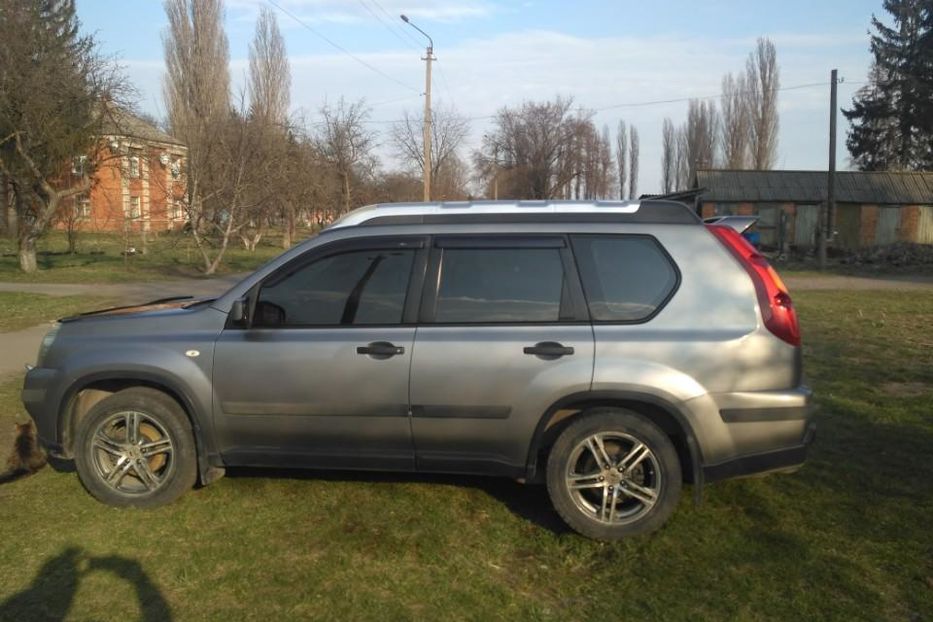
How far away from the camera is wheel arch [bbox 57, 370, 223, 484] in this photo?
14.6 feet

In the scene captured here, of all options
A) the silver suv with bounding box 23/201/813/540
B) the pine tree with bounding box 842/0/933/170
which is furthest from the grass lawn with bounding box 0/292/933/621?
the pine tree with bounding box 842/0/933/170

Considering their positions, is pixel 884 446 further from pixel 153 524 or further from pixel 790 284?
pixel 790 284

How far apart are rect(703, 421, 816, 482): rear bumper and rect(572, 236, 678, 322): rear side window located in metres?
0.90

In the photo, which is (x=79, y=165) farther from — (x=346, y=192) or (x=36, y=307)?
(x=346, y=192)

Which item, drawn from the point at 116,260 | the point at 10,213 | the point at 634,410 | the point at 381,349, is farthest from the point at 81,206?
the point at 634,410

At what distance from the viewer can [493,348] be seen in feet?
13.6

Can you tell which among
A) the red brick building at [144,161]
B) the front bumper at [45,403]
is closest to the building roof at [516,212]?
the front bumper at [45,403]

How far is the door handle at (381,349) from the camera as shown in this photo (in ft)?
13.9

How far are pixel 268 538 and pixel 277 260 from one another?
5.24 feet

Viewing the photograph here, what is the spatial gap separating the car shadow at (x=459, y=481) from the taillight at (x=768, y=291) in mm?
1684

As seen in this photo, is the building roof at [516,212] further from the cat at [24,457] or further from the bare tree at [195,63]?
the bare tree at [195,63]

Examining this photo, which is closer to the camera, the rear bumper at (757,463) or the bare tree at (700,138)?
the rear bumper at (757,463)

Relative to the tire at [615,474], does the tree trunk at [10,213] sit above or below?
above

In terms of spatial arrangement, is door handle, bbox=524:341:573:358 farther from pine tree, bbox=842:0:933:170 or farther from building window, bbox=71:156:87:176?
pine tree, bbox=842:0:933:170
